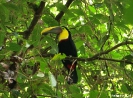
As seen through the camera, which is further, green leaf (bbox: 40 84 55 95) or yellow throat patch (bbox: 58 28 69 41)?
yellow throat patch (bbox: 58 28 69 41)

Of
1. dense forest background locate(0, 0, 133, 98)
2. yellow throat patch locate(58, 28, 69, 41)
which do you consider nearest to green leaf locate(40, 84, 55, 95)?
dense forest background locate(0, 0, 133, 98)

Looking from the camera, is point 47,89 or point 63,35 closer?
point 47,89

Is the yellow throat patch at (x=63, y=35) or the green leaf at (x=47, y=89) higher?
the yellow throat patch at (x=63, y=35)

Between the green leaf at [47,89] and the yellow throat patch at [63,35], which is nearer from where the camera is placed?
the green leaf at [47,89]

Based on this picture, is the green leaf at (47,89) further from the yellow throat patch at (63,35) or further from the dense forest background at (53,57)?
the yellow throat patch at (63,35)

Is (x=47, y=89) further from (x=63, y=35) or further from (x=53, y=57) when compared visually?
(x=63, y=35)

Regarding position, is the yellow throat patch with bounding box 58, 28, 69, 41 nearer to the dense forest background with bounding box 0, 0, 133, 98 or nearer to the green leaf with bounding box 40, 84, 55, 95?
the dense forest background with bounding box 0, 0, 133, 98

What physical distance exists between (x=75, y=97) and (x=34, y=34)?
51cm

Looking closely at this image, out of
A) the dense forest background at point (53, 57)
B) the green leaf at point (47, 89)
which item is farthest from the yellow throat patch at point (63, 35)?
the green leaf at point (47, 89)

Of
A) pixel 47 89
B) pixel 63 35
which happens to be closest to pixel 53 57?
pixel 47 89

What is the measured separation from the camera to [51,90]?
1166 mm

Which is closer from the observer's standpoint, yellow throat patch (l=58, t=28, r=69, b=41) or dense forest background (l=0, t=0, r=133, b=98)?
dense forest background (l=0, t=0, r=133, b=98)

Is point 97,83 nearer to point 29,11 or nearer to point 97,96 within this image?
point 97,96

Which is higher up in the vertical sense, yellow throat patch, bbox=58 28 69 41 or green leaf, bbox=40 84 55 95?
yellow throat patch, bbox=58 28 69 41
